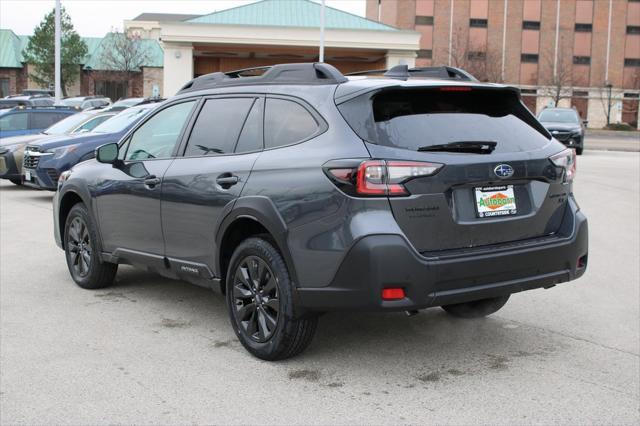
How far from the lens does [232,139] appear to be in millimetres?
5332

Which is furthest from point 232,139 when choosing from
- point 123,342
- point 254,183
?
point 123,342

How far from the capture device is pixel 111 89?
68000mm

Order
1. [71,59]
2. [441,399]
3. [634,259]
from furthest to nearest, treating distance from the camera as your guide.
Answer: [71,59] → [634,259] → [441,399]

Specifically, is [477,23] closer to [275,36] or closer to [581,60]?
[581,60]

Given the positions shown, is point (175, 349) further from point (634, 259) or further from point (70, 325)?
point (634, 259)

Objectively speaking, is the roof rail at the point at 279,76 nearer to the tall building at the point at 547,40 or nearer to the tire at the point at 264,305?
the tire at the point at 264,305

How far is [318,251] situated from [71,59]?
6954 cm

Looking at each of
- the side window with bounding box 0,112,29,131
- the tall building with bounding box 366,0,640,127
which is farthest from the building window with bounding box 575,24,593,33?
the side window with bounding box 0,112,29,131

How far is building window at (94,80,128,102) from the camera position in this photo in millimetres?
66637

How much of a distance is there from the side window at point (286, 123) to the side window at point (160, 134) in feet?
3.39

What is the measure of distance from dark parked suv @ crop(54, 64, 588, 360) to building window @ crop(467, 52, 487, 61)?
74197 millimetres

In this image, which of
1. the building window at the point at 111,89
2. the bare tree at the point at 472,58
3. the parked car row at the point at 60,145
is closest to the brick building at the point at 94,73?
the building window at the point at 111,89

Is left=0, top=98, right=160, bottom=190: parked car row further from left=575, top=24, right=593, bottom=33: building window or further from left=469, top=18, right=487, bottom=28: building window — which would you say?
left=575, top=24, right=593, bottom=33: building window

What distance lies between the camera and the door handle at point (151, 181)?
588 centimetres
